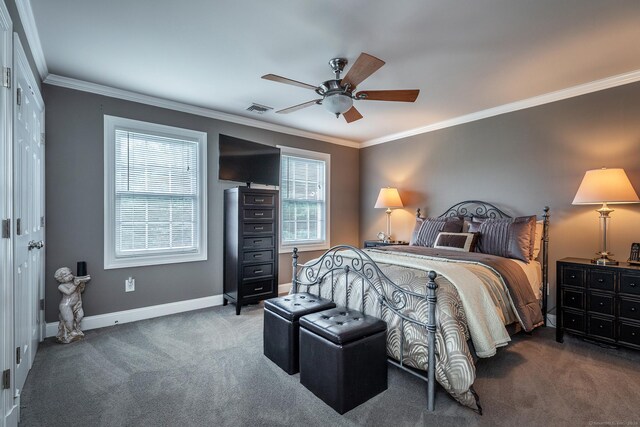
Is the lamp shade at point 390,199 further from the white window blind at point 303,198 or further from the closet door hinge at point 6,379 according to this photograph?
the closet door hinge at point 6,379

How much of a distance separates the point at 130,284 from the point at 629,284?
192 inches

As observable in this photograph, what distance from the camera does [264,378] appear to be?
7.57 ft

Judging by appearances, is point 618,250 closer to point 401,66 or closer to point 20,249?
point 401,66

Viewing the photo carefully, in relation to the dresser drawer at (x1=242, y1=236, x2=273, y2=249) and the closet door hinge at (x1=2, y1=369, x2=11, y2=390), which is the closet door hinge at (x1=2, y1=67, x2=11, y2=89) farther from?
the dresser drawer at (x1=242, y1=236, x2=273, y2=249)

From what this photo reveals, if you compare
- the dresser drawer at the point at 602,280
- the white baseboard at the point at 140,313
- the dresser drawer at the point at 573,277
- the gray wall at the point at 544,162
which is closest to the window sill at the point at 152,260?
the white baseboard at the point at 140,313

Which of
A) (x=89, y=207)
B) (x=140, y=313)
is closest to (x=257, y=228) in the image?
(x=140, y=313)

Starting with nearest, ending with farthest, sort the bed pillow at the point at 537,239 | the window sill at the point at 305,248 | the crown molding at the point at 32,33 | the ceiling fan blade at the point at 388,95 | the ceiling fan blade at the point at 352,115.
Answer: the crown molding at the point at 32,33, the ceiling fan blade at the point at 388,95, the ceiling fan blade at the point at 352,115, the bed pillow at the point at 537,239, the window sill at the point at 305,248

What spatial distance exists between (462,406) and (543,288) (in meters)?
2.17

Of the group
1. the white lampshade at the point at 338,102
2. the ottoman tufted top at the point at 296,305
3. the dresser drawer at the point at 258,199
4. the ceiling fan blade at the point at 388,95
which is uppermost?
the ceiling fan blade at the point at 388,95

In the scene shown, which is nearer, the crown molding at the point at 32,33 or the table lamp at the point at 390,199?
the crown molding at the point at 32,33

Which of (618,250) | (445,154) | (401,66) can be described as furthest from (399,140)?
(618,250)

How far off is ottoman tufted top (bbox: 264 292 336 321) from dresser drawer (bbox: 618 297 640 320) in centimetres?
249

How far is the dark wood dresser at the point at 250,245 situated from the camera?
3.84m

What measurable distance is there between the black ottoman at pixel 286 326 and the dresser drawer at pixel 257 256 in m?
1.37
